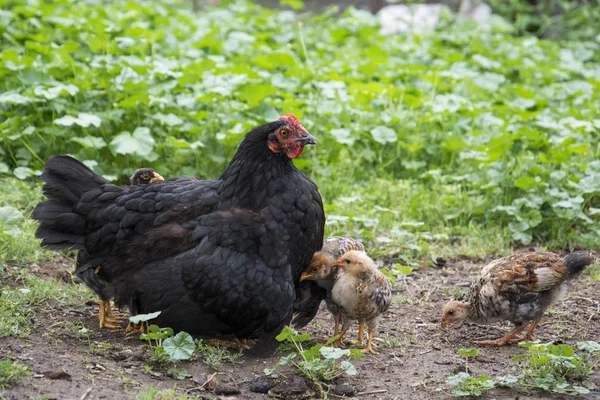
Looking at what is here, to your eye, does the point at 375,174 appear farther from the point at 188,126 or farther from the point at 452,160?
the point at 188,126

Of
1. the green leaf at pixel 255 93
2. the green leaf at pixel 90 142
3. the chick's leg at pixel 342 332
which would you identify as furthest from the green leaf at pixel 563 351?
the green leaf at pixel 90 142

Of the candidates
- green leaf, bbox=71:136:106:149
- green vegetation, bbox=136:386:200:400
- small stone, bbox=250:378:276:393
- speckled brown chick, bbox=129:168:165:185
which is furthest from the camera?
green leaf, bbox=71:136:106:149

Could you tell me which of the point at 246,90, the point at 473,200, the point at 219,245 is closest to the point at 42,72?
the point at 246,90

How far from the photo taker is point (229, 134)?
7.34 m

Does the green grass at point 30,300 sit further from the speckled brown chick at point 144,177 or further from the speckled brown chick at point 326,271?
the speckled brown chick at point 326,271

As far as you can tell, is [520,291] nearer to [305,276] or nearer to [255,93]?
[305,276]

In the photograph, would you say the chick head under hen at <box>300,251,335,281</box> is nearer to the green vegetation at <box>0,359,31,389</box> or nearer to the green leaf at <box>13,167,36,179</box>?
the green vegetation at <box>0,359,31,389</box>

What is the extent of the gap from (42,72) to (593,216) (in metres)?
5.54

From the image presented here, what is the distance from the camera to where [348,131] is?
8.03m

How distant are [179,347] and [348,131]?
13.8 ft

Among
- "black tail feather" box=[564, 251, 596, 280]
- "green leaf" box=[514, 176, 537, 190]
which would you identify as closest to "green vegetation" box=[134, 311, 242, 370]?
"black tail feather" box=[564, 251, 596, 280]

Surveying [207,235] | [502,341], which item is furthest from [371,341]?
[207,235]

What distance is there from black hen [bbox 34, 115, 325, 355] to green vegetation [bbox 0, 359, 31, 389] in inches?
37.5

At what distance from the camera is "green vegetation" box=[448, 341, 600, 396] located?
13.3ft
